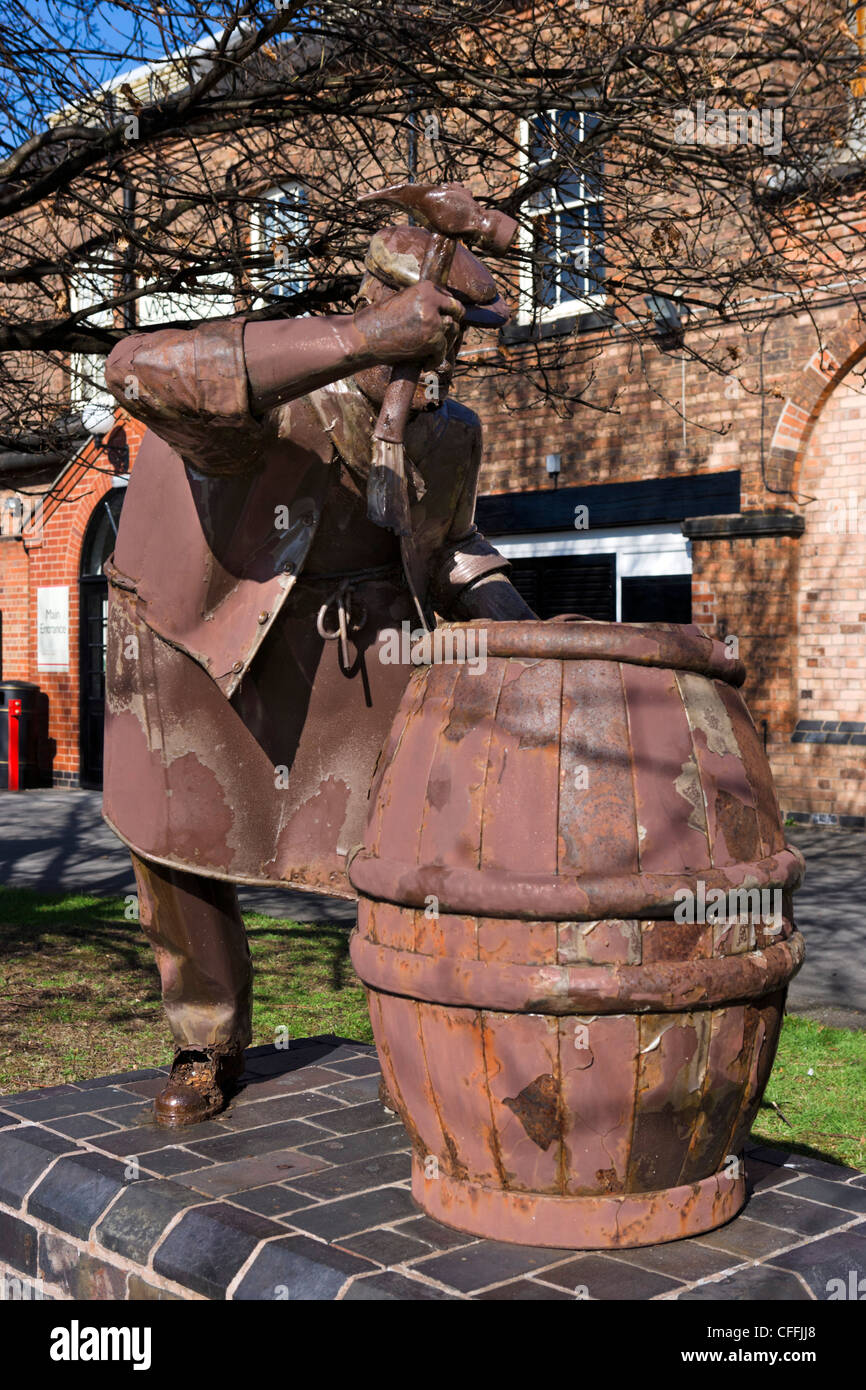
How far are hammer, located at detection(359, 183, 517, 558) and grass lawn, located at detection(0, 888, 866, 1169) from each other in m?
2.62

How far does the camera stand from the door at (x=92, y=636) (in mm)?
15539

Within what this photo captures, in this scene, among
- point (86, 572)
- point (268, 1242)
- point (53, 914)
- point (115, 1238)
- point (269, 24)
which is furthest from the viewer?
point (86, 572)

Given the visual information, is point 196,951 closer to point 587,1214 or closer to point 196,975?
point 196,975

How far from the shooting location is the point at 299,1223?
115 inches

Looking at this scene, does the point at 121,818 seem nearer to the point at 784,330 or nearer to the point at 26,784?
the point at 784,330

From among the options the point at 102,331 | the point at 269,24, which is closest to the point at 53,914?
the point at 102,331

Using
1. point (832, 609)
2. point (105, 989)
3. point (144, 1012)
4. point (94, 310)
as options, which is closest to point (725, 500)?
point (832, 609)

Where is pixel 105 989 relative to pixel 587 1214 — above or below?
below

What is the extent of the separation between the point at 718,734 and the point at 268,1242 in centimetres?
135

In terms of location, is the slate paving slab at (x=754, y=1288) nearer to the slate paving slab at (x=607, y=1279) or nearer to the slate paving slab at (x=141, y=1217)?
the slate paving slab at (x=607, y=1279)

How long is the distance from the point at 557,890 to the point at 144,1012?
13.3ft

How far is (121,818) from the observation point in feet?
11.9

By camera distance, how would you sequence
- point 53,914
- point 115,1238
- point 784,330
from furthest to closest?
point 784,330, point 53,914, point 115,1238

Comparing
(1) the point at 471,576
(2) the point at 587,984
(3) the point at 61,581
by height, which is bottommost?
(2) the point at 587,984
